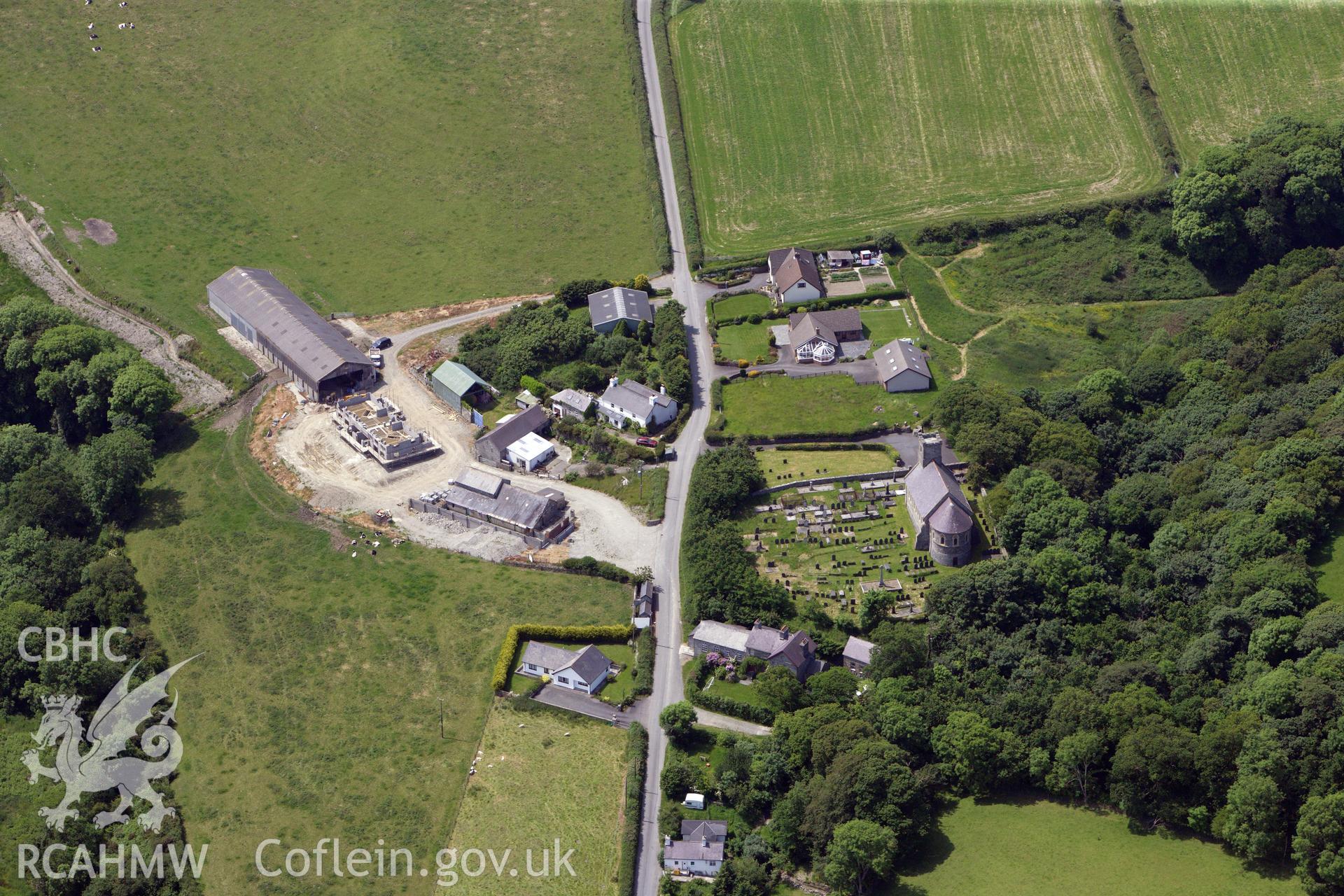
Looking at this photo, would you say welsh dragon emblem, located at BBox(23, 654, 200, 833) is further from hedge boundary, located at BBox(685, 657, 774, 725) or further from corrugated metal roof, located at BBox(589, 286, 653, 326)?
corrugated metal roof, located at BBox(589, 286, 653, 326)

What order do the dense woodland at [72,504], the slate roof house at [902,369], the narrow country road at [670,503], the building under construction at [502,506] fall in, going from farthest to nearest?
1. the slate roof house at [902,369]
2. the building under construction at [502,506]
3. the dense woodland at [72,504]
4. the narrow country road at [670,503]

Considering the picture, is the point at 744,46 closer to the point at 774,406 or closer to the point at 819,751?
the point at 774,406

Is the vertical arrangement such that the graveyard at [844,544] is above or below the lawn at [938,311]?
below

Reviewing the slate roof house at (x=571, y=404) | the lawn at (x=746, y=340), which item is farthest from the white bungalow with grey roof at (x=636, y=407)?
the lawn at (x=746, y=340)

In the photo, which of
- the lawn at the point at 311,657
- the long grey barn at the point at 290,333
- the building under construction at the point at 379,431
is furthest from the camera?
the long grey barn at the point at 290,333

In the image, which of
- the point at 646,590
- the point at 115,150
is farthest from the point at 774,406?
the point at 115,150

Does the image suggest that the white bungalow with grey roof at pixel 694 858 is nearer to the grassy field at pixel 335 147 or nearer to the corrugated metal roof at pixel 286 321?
the corrugated metal roof at pixel 286 321
